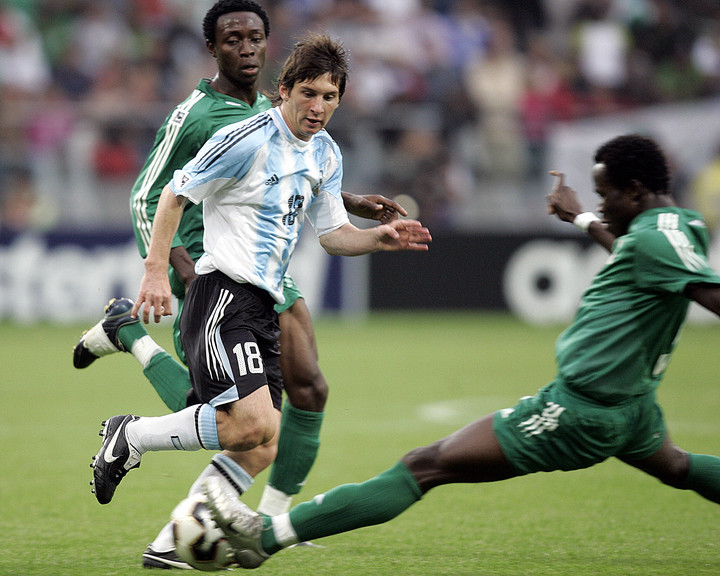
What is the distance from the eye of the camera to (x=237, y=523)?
3.80 meters

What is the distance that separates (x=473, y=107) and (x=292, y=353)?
1076 cm

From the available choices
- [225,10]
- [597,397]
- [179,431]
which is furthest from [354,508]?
[225,10]

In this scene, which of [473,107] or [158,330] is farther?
[473,107]

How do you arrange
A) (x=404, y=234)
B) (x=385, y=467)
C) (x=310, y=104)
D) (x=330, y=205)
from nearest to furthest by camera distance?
(x=310, y=104) → (x=404, y=234) → (x=330, y=205) → (x=385, y=467)

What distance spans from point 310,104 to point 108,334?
1.76m

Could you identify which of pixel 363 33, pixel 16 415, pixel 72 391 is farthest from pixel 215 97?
pixel 363 33

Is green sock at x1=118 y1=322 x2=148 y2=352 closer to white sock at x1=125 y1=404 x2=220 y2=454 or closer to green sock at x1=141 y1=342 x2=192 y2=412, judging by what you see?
green sock at x1=141 y1=342 x2=192 y2=412

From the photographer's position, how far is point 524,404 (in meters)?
3.88

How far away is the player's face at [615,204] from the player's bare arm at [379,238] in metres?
0.66

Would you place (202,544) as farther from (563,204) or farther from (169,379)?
(563,204)

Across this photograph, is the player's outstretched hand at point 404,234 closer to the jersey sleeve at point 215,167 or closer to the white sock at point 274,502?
the jersey sleeve at point 215,167

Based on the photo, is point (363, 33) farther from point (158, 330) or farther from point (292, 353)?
point (292, 353)

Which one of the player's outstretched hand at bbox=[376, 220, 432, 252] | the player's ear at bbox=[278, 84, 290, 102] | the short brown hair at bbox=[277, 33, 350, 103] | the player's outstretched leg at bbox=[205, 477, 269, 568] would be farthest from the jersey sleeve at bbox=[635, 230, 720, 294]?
the player's outstretched leg at bbox=[205, 477, 269, 568]

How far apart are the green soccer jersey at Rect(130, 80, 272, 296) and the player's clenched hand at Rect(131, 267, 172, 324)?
2.32ft
